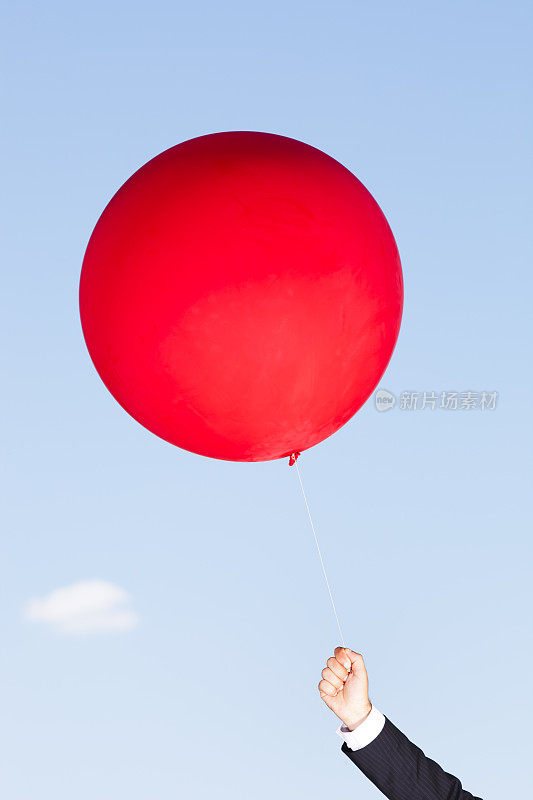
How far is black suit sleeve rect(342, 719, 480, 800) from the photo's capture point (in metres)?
2.17

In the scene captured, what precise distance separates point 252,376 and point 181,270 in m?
0.24

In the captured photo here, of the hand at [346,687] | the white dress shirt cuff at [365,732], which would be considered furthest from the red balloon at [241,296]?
the white dress shirt cuff at [365,732]

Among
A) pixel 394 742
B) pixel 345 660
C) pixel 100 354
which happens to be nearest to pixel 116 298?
pixel 100 354

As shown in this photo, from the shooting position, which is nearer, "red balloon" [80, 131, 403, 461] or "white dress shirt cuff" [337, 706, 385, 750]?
"red balloon" [80, 131, 403, 461]

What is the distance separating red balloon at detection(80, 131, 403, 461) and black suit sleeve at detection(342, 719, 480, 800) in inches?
28.4

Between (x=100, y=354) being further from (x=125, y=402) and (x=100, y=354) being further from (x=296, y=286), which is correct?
(x=296, y=286)

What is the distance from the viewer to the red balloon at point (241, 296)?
1.80 m

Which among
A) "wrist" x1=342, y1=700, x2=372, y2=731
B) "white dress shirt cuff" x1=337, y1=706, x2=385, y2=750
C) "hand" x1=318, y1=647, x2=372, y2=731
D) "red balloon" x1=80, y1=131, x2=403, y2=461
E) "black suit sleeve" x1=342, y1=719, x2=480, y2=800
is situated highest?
"red balloon" x1=80, y1=131, x2=403, y2=461

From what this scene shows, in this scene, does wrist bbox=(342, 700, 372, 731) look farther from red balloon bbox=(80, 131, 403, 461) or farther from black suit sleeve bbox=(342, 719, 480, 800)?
red balloon bbox=(80, 131, 403, 461)

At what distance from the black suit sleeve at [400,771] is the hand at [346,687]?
0.06 meters

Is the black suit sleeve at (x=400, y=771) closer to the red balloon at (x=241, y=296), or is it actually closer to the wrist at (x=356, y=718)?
the wrist at (x=356, y=718)

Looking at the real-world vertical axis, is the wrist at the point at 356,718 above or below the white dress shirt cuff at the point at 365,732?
above

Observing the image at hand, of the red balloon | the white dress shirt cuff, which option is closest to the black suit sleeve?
the white dress shirt cuff

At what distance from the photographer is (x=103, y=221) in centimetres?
206
